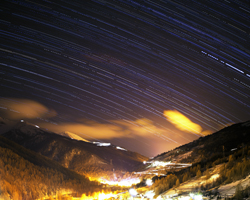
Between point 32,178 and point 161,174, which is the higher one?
point 161,174

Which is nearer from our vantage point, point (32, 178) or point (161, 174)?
point (161, 174)

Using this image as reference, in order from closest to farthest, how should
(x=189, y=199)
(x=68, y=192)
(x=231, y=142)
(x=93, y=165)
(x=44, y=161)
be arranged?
(x=189, y=199), (x=231, y=142), (x=68, y=192), (x=44, y=161), (x=93, y=165)

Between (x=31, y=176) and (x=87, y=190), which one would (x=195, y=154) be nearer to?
(x=87, y=190)

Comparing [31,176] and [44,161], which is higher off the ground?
[44,161]

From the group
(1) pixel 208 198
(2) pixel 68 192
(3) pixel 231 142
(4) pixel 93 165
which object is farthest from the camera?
(4) pixel 93 165

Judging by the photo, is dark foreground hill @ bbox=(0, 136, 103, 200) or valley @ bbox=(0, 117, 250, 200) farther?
dark foreground hill @ bbox=(0, 136, 103, 200)

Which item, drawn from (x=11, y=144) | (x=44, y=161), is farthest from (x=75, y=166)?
(x=11, y=144)

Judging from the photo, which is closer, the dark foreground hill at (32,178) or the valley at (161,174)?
the valley at (161,174)

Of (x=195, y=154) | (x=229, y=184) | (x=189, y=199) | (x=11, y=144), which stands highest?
(x=11, y=144)
